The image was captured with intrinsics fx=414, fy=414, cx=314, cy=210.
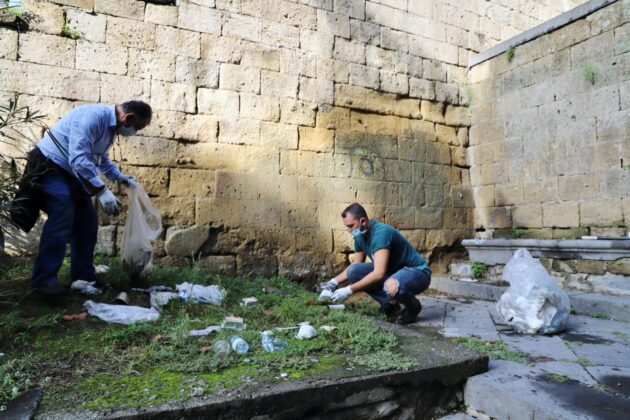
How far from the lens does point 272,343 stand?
2.60 meters

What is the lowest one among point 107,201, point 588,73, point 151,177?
Answer: point 107,201

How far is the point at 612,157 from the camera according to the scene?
505cm

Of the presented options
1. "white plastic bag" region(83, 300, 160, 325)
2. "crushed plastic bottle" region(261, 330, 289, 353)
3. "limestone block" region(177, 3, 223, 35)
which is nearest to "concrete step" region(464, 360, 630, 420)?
"crushed plastic bottle" region(261, 330, 289, 353)

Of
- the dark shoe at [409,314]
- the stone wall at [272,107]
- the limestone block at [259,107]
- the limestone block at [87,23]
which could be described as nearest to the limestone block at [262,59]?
the stone wall at [272,107]

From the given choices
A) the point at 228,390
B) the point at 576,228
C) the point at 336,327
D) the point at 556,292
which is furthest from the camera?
the point at 576,228

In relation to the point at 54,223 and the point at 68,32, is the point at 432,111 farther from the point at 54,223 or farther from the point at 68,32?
the point at 54,223

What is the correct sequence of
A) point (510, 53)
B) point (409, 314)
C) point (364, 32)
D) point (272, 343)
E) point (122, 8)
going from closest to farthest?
point (272, 343)
point (409, 314)
point (122, 8)
point (364, 32)
point (510, 53)

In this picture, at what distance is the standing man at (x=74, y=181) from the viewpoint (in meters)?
3.12

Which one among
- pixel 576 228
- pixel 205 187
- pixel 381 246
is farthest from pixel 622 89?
pixel 205 187

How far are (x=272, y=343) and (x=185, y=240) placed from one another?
2.65m

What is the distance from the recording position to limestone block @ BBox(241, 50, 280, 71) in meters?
5.33

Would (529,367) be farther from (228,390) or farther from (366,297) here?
(366,297)

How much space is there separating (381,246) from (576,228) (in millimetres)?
3298

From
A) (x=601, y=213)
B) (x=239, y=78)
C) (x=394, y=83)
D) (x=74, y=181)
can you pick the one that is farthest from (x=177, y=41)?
(x=601, y=213)
